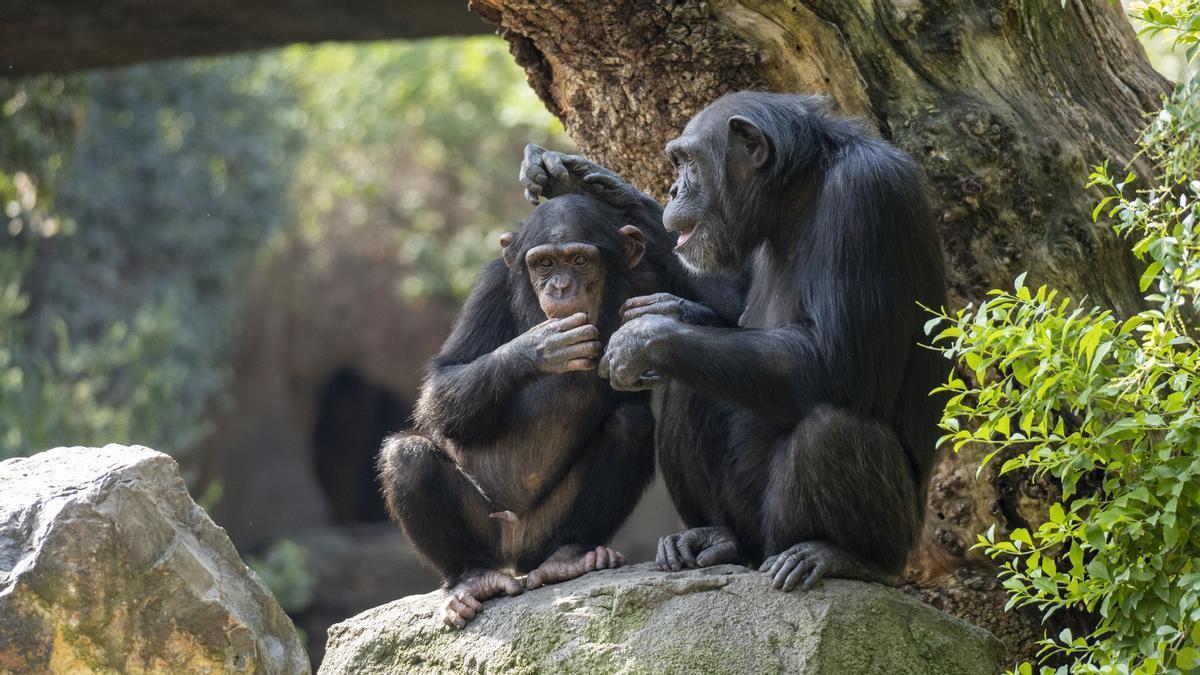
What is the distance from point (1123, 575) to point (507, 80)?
14.8 meters

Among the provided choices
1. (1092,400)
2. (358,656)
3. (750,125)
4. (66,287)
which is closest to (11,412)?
(66,287)

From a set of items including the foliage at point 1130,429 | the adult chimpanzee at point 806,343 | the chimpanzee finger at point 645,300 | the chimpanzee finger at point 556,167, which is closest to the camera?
the foliage at point 1130,429

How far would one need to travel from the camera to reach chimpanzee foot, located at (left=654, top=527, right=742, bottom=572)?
5.00 meters

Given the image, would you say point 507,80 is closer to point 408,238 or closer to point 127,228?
point 408,238

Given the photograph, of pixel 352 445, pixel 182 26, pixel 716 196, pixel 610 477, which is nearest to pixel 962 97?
pixel 716 196

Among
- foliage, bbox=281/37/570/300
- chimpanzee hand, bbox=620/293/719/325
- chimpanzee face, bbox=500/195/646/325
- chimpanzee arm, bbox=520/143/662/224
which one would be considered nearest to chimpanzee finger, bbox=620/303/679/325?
chimpanzee hand, bbox=620/293/719/325

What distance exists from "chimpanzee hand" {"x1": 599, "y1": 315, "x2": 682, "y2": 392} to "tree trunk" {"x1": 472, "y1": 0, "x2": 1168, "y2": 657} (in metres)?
1.39

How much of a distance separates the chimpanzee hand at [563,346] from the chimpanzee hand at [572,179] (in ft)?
2.98

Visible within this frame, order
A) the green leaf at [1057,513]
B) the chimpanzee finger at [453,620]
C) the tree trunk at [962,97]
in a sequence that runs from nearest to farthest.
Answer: the green leaf at [1057,513] < the chimpanzee finger at [453,620] < the tree trunk at [962,97]

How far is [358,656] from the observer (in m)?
5.04

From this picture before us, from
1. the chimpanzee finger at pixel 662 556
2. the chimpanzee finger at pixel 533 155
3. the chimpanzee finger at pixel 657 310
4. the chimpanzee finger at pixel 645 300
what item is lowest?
the chimpanzee finger at pixel 662 556

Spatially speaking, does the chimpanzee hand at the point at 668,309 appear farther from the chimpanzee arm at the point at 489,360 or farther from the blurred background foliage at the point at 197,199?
the blurred background foliage at the point at 197,199

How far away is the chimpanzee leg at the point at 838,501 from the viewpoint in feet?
15.0

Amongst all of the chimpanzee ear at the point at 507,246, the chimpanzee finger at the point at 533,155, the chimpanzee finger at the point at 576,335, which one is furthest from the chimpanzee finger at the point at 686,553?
the chimpanzee finger at the point at 533,155
